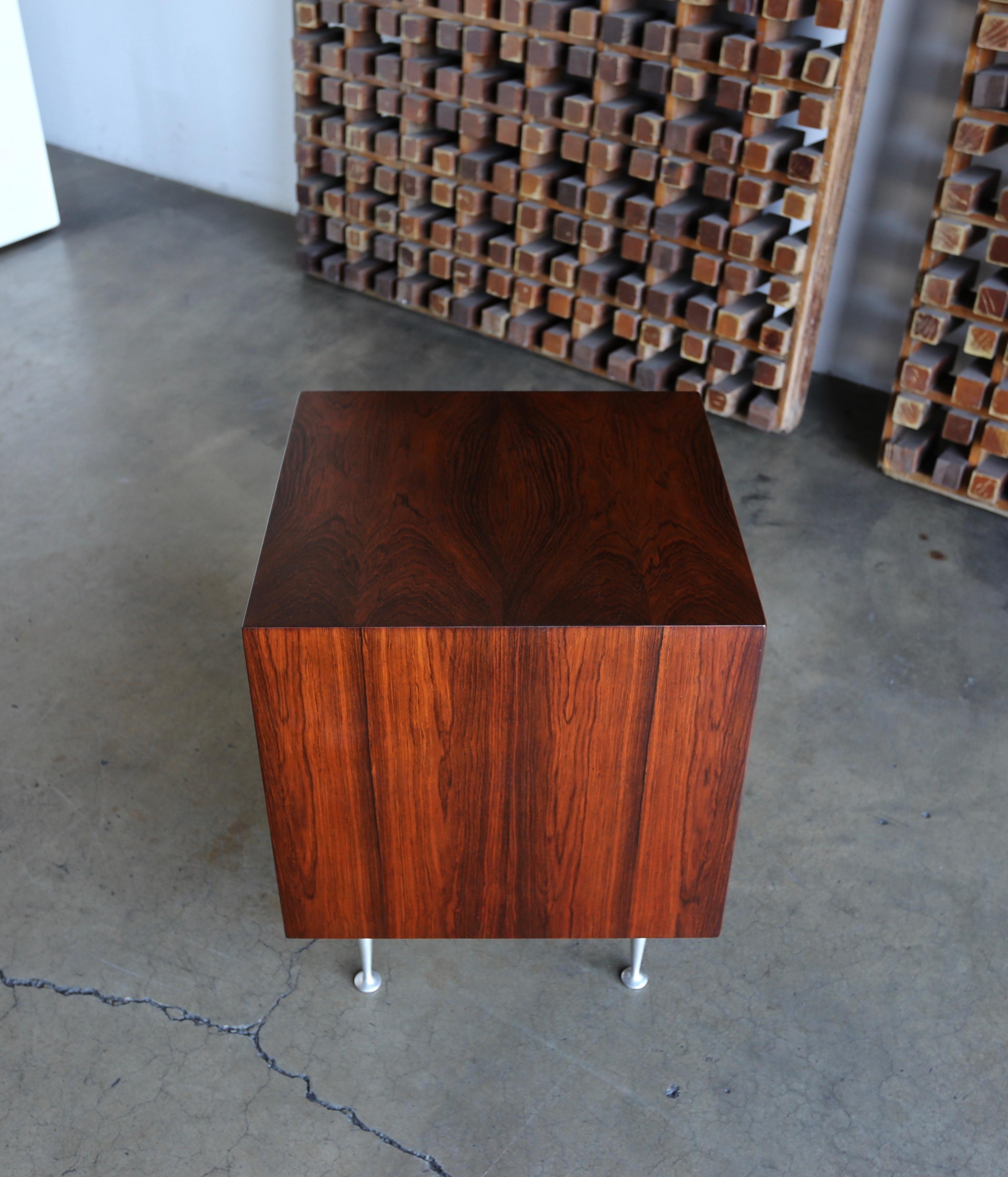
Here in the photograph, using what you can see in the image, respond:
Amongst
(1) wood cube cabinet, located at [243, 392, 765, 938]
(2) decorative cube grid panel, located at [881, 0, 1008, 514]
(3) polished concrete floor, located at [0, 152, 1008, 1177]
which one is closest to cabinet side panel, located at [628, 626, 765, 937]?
(1) wood cube cabinet, located at [243, 392, 765, 938]

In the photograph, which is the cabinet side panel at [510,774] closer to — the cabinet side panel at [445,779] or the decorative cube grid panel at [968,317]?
the cabinet side panel at [445,779]

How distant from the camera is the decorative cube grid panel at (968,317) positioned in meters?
2.66

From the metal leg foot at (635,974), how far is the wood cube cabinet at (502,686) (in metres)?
0.12

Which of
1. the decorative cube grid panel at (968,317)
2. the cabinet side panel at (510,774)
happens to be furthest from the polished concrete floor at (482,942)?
the cabinet side panel at (510,774)

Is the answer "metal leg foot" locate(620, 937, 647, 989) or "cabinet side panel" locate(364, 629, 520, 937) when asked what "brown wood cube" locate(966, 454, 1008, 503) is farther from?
"cabinet side panel" locate(364, 629, 520, 937)

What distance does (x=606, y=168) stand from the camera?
10.7 ft

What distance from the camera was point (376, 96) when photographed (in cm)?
371

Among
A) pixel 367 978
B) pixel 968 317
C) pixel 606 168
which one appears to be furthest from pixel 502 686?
pixel 606 168

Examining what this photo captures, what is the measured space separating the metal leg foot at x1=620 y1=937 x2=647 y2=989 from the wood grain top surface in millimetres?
644

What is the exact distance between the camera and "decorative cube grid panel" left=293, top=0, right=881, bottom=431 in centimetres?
298

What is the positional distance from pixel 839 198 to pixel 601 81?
0.71 meters

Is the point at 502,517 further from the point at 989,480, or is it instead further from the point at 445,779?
the point at 989,480

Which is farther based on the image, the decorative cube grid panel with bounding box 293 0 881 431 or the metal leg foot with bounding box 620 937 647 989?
the decorative cube grid panel with bounding box 293 0 881 431

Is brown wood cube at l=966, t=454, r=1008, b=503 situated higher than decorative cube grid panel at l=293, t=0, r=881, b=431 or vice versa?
decorative cube grid panel at l=293, t=0, r=881, b=431
